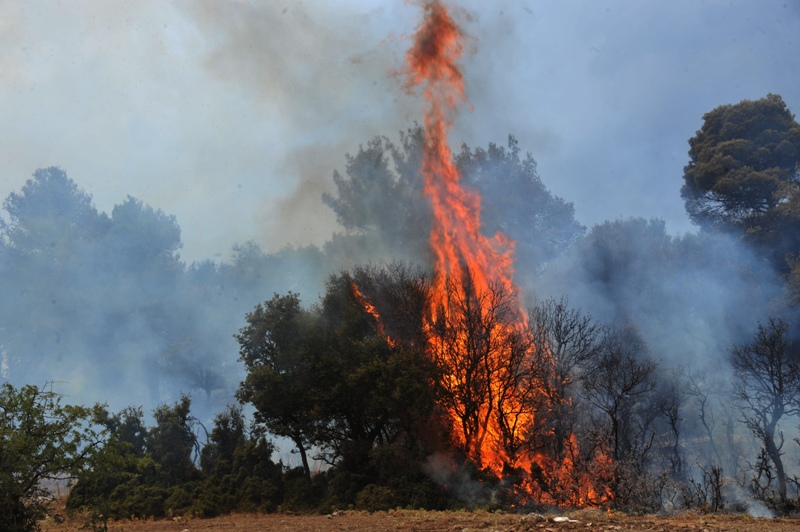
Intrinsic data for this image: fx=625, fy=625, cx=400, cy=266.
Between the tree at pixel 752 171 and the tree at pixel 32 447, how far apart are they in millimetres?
38761

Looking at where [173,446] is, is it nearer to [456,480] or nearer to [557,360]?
[456,480]

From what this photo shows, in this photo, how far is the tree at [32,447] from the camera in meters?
12.2

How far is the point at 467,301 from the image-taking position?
86.3 feet

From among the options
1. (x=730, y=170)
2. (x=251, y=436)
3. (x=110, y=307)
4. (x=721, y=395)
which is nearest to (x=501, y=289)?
(x=251, y=436)

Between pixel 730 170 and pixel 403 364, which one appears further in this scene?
pixel 730 170

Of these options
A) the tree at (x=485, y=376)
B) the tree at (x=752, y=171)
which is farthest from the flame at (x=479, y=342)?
the tree at (x=752, y=171)

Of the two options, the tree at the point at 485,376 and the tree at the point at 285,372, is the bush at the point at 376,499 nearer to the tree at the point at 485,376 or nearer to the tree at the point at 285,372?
the tree at the point at 485,376

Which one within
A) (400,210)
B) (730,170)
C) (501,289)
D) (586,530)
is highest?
(730,170)

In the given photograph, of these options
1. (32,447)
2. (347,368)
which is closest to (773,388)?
(347,368)

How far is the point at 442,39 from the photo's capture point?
29.8 m

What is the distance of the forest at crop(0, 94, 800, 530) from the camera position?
21.3 meters

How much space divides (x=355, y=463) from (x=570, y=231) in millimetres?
31420

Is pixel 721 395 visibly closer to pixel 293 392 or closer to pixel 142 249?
pixel 293 392

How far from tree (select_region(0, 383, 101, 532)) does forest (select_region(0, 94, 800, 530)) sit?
0.05 metres
